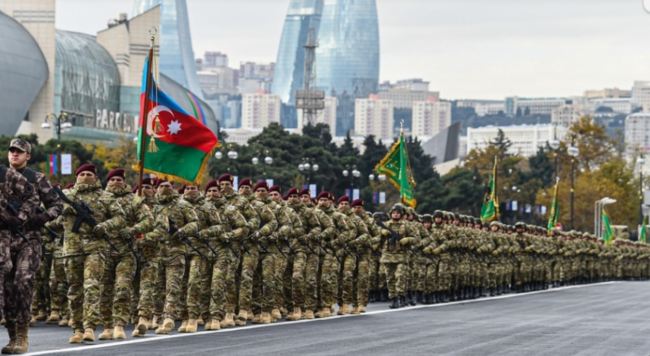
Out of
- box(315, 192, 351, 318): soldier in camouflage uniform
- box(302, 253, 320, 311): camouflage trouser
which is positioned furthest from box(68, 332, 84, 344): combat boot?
box(315, 192, 351, 318): soldier in camouflage uniform

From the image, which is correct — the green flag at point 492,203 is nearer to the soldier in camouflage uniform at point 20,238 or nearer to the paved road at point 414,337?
the paved road at point 414,337

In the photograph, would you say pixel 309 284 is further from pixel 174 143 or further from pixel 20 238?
pixel 20 238

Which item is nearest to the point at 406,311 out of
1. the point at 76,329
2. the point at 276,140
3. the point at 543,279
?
the point at 76,329

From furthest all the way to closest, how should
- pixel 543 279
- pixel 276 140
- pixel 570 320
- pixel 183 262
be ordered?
pixel 276 140 < pixel 543 279 < pixel 570 320 < pixel 183 262

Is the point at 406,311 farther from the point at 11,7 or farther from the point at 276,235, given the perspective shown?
the point at 11,7

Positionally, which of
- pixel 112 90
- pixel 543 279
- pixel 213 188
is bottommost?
pixel 543 279

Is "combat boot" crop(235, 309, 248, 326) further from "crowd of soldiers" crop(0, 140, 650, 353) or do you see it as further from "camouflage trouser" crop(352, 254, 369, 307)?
"camouflage trouser" crop(352, 254, 369, 307)

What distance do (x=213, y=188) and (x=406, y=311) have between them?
245 inches

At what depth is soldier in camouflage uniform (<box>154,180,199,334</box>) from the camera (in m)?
16.6

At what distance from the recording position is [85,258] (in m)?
15.1

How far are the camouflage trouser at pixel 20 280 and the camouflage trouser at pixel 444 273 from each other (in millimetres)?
15932

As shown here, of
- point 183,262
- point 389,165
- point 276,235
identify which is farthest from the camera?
point 389,165

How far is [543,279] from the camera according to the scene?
132ft

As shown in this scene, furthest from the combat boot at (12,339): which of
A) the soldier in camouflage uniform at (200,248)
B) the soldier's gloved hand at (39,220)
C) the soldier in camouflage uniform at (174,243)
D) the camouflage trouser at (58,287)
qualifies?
the camouflage trouser at (58,287)
